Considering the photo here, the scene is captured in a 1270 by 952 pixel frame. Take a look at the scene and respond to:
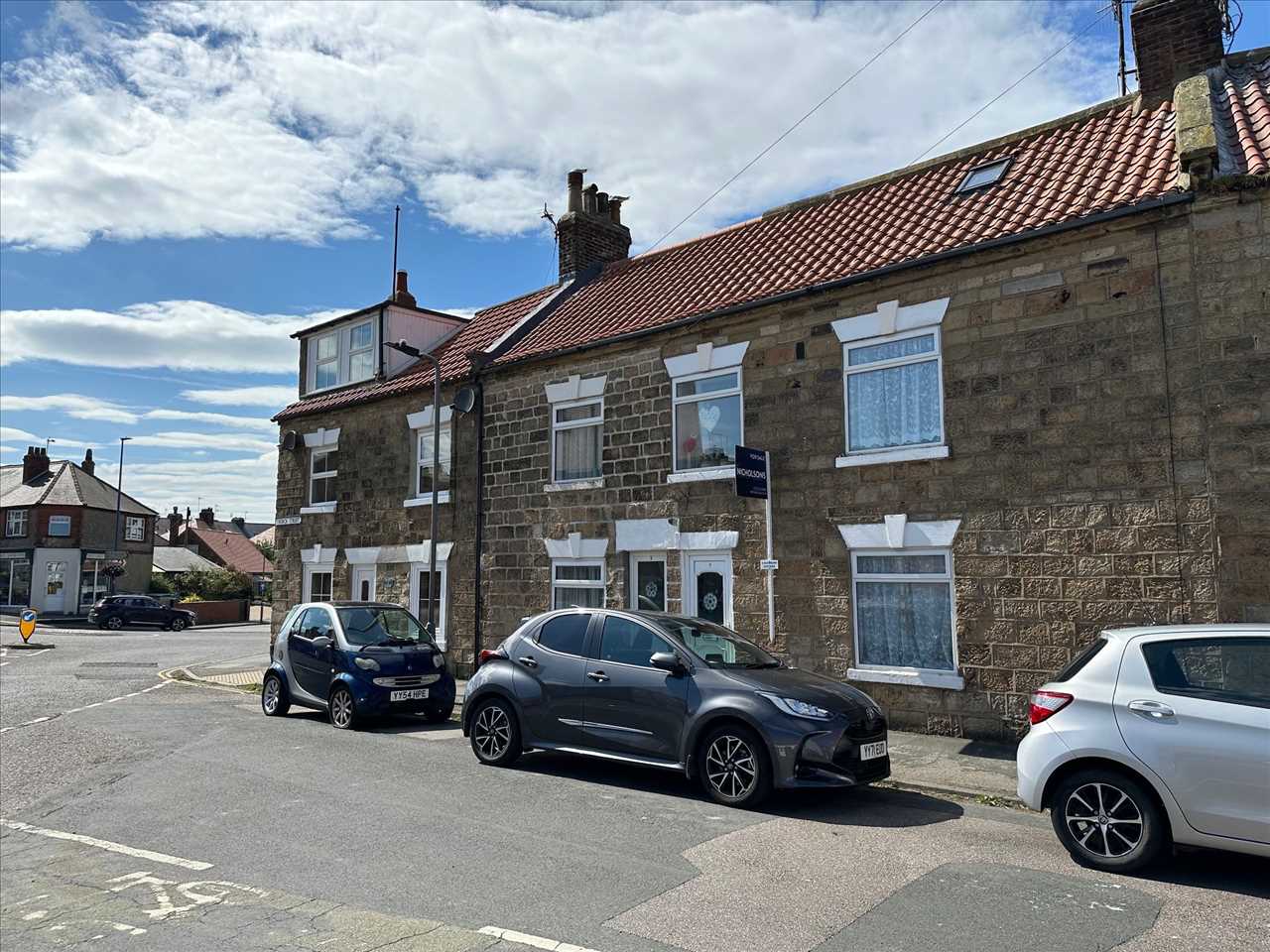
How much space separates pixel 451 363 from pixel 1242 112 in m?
13.5

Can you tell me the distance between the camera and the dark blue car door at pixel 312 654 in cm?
1276

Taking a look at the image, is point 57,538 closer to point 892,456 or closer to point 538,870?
point 892,456

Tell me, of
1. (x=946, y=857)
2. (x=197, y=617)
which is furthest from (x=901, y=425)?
(x=197, y=617)

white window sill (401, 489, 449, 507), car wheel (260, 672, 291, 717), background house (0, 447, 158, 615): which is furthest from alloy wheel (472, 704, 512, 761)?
background house (0, 447, 158, 615)

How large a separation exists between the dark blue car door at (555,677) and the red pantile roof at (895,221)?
5.79 m

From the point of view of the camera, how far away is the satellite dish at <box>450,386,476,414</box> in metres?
16.9

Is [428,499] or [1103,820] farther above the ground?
[428,499]

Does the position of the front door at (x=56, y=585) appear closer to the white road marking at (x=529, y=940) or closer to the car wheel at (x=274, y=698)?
the car wheel at (x=274, y=698)

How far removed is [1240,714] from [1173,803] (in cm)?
66

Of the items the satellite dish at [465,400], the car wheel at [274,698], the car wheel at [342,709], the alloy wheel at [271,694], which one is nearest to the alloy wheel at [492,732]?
the car wheel at [342,709]

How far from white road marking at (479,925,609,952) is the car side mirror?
10.9 feet

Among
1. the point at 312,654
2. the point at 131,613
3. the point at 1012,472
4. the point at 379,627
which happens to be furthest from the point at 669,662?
the point at 131,613

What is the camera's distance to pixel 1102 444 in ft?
31.3

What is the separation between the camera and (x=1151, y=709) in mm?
5617
